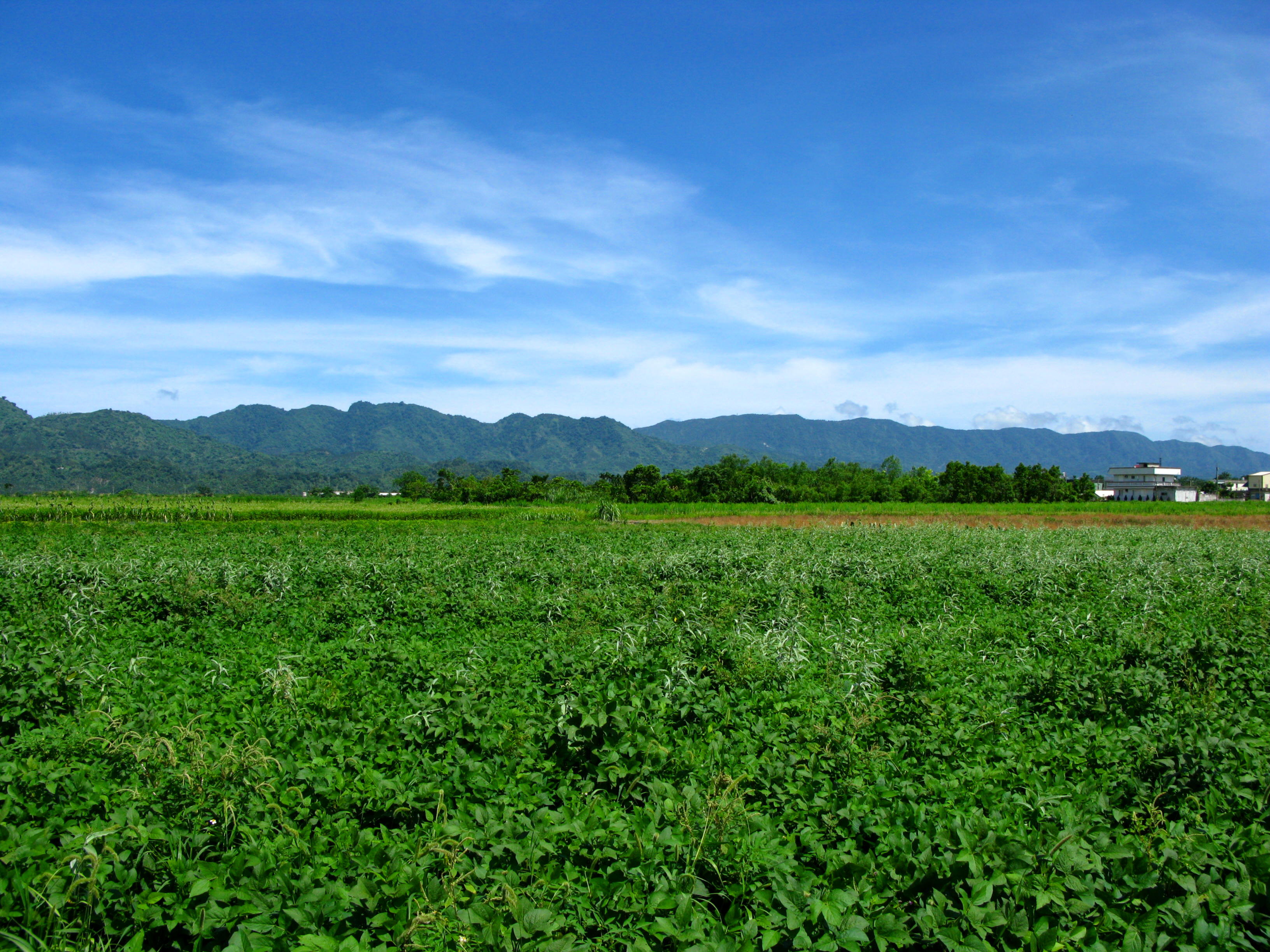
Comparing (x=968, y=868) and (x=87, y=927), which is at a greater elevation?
(x=968, y=868)

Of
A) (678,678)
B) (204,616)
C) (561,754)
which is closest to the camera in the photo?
(561,754)

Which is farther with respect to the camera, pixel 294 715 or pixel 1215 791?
pixel 294 715

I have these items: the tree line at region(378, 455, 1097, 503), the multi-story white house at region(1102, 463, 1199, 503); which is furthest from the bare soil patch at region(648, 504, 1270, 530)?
the multi-story white house at region(1102, 463, 1199, 503)

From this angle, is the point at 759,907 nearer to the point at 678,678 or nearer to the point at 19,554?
the point at 678,678

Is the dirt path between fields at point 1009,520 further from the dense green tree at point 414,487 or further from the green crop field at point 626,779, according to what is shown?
the dense green tree at point 414,487

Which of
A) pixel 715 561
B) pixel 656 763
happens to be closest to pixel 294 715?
pixel 656 763

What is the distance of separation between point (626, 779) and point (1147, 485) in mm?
153968

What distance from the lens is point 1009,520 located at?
48.8m

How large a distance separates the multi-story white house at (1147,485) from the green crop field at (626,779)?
133 meters

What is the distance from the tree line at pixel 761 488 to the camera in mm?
73312

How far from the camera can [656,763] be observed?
14.9 ft

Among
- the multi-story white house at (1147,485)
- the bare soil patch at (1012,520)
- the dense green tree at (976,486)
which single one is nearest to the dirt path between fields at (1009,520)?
the bare soil patch at (1012,520)

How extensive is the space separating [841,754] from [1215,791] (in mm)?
2183

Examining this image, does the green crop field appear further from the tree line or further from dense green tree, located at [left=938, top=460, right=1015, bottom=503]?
dense green tree, located at [left=938, top=460, right=1015, bottom=503]
